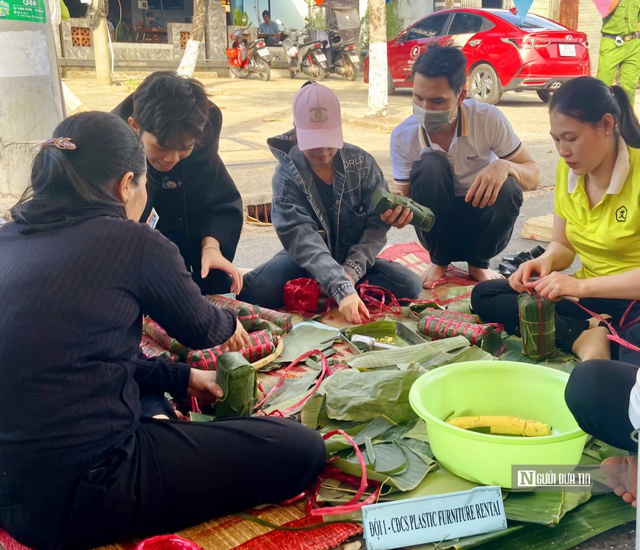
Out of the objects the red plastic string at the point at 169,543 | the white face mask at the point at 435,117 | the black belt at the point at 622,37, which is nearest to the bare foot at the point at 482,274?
the white face mask at the point at 435,117

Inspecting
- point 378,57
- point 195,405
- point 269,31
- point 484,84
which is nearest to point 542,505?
point 195,405

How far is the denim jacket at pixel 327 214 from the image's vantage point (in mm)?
3152

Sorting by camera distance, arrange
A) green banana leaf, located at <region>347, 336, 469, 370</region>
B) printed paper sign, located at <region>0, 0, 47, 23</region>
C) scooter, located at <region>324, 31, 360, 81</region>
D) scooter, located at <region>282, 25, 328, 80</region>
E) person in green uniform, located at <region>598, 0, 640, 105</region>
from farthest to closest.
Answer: scooter, located at <region>324, 31, 360, 81</region> < scooter, located at <region>282, 25, 328, 80</region> < person in green uniform, located at <region>598, 0, 640, 105</region> < printed paper sign, located at <region>0, 0, 47, 23</region> < green banana leaf, located at <region>347, 336, 469, 370</region>

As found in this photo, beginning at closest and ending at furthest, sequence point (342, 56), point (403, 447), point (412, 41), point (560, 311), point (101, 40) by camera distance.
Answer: point (403, 447), point (560, 311), point (412, 41), point (101, 40), point (342, 56)

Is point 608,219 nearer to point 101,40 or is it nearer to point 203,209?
point 203,209

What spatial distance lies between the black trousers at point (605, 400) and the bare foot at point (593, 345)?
0.73m

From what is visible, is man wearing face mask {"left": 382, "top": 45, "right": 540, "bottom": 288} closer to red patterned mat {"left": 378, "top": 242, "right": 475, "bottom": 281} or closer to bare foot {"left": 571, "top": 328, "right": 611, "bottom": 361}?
red patterned mat {"left": 378, "top": 242, "right": 475, "bottom": 281}

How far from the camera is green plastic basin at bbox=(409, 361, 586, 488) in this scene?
5.65ft

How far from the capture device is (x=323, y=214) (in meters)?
3.29

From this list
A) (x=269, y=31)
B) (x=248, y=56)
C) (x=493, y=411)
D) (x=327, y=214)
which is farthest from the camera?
(x=269, y=31)

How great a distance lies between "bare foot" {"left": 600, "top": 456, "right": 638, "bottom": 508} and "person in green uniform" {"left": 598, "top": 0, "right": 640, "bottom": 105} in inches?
249

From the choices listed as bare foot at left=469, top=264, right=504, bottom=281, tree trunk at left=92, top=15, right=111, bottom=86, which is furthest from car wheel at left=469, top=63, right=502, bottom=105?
bare foot at left=469, top=264, right=504, bottom=281

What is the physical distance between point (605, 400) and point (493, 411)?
47cm

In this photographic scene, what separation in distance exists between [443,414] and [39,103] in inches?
139
